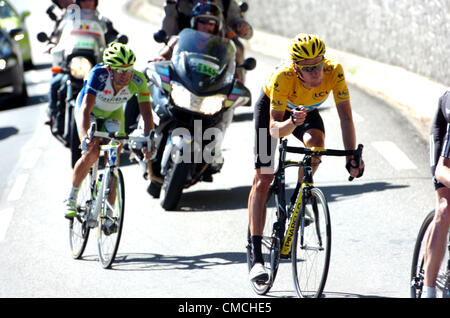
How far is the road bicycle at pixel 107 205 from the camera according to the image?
27.5 feet

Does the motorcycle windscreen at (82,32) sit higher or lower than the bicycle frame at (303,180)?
lower

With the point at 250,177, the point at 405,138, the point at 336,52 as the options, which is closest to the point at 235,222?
the point at 250,177

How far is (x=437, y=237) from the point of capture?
6105mm

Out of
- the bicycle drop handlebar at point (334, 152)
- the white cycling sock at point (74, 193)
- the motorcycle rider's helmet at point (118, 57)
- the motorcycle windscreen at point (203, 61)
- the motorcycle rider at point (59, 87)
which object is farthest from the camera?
the motorcycle rider at point (59, 87)

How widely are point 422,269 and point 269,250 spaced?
152 cm

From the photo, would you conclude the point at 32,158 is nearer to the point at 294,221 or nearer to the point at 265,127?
the point at 265,127

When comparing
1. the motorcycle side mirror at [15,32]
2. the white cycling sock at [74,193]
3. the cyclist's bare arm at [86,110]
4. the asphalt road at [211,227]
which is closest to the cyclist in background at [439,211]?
the asphalt road at [211,227]

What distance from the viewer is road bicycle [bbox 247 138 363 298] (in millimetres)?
6781

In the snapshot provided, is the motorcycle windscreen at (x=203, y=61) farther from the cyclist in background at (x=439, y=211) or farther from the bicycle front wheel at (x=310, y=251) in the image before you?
the cyclist in background at (x=439, y=211)

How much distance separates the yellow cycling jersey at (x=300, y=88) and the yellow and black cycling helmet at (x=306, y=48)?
0.35m

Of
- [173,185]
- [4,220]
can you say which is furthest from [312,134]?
[4,220]

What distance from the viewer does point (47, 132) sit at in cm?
1573
